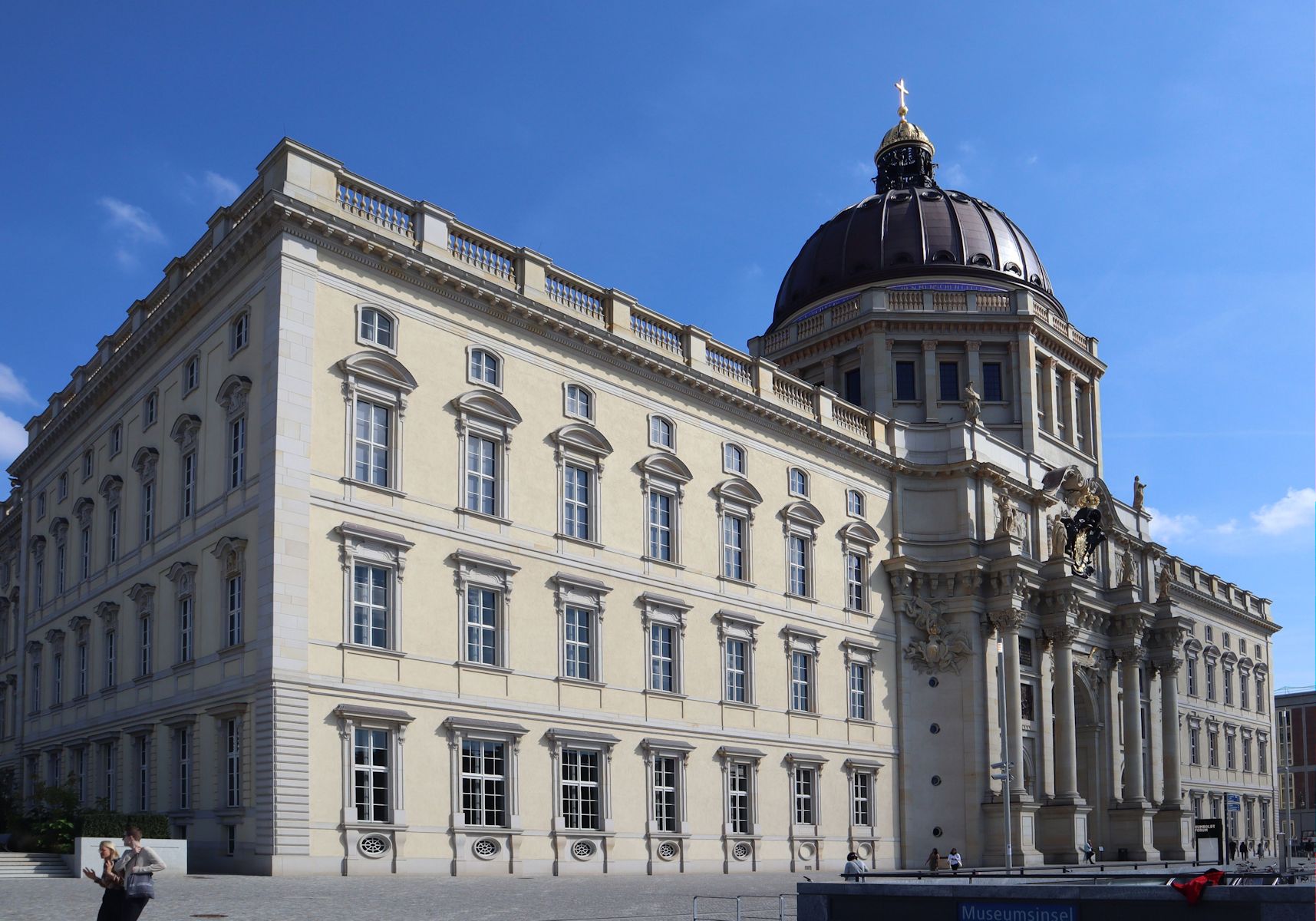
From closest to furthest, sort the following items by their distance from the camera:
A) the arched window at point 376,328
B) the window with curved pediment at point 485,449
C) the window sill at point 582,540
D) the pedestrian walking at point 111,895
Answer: the pedestrian walking at point 111,895 → the arched window at point 376,328 → the window with curved pediment at point 485,449 → the window sill at point 582,540

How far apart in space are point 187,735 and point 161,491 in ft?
26.0

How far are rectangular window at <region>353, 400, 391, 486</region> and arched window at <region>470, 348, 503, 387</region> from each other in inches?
129

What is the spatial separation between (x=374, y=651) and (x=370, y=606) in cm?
119

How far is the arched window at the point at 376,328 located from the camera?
120 ft

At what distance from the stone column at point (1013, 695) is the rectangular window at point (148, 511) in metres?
31.9

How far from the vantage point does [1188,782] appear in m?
76.4

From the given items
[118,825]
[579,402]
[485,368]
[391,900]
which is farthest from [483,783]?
[579,402]

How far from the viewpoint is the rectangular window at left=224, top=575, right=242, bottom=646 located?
34438 millimetres

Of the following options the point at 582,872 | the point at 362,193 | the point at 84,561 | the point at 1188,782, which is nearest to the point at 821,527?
the point at 582,872

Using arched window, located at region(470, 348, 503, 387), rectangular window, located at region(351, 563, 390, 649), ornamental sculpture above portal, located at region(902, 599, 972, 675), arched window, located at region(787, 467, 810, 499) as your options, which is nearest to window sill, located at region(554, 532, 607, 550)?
arched window, located at region(470, 348, 503, 387)

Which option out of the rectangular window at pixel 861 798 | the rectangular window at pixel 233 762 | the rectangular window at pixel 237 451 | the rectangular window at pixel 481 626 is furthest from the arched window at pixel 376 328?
the rectangular window at pixel 861 798

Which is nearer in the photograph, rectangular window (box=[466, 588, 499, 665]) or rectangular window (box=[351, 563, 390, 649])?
rectangular window (box=[351, 563, 390, 649])

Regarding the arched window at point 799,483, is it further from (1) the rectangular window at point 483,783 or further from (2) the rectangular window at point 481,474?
(1) the rectangular window at point 483,783

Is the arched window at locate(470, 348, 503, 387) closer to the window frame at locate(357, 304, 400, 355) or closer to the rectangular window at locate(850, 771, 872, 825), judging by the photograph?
the window frame at locate(357, 304, 400, 355)
